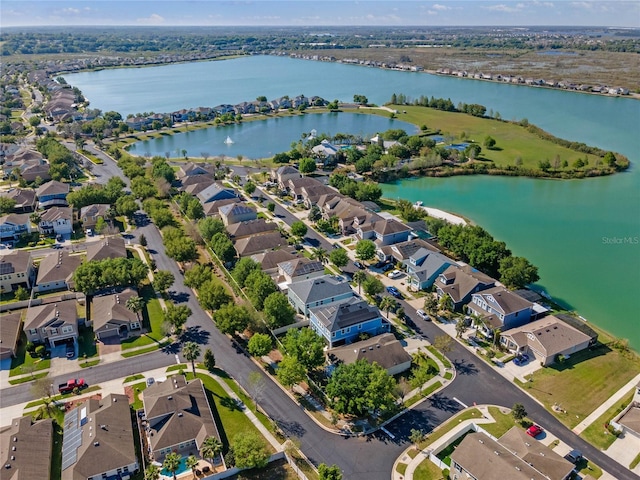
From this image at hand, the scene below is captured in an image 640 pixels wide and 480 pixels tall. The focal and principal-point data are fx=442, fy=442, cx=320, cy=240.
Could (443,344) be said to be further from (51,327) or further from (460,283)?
(51,327)

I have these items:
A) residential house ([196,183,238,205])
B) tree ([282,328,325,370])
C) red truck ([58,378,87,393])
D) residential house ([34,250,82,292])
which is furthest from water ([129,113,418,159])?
red truck ([58,378,87,393])

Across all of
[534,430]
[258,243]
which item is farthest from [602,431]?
[258,243]

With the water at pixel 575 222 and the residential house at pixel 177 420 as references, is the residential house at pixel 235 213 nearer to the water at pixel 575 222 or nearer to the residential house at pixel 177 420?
the water at pixel 575 222

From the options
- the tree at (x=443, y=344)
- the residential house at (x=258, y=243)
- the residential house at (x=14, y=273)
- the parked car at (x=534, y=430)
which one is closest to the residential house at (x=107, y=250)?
the residential house at (x=14, y=273)

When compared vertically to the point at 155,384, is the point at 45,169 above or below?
above

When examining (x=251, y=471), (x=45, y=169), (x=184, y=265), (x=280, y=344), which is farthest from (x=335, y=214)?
(x=45, y=169)

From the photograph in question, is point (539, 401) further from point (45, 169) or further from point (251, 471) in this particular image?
point (45, 169)

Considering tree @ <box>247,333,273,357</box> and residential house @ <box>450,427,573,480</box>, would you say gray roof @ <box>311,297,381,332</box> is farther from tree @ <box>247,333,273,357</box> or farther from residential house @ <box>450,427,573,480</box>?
residential house @ <box>450,427,573,480</box>
